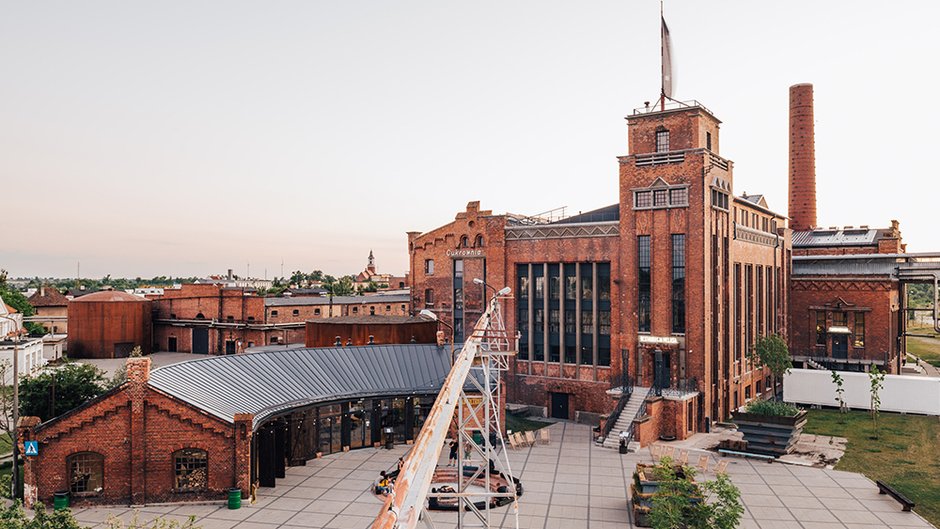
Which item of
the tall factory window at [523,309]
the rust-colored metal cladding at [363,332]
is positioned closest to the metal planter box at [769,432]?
the tall factory window at [523,309]

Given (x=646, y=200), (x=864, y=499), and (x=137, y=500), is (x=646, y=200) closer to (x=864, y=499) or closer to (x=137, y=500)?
(x=864, y=499)

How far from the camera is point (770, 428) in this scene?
113 ft

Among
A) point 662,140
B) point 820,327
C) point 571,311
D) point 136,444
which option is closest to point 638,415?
point 571,311

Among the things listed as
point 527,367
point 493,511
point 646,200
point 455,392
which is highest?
point 646,200

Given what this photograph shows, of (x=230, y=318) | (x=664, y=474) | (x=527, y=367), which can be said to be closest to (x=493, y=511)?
(x=664, y=474)

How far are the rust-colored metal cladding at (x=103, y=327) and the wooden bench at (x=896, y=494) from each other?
69.5 metres

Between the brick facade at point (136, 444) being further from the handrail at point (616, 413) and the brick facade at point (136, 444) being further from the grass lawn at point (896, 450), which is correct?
the grass lawn at point (896, 450)

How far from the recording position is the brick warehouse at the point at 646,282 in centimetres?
3903

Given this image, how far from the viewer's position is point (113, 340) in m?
72.1

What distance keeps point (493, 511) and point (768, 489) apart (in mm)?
12293

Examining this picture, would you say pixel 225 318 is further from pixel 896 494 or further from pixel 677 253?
pixel 896 494

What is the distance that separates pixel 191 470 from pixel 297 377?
7.82 metres

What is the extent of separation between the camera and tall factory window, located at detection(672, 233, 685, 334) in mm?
39500

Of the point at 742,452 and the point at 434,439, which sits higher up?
the point at 434,439
